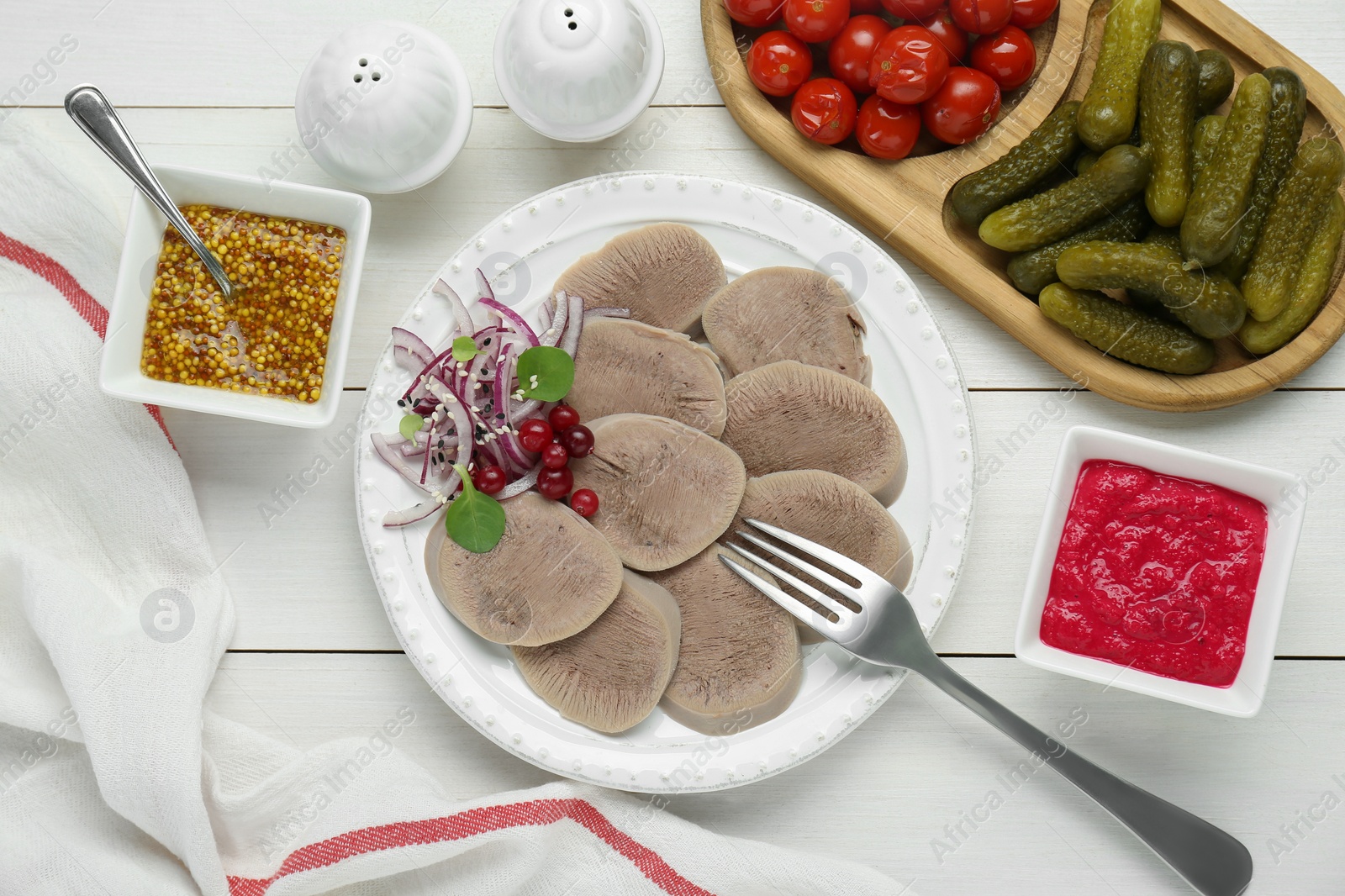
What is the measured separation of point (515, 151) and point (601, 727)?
1618 millimetres

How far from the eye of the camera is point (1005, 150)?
249cm

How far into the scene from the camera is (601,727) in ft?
7.66

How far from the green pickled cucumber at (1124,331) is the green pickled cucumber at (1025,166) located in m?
0.27

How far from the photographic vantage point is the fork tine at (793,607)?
2.24 meters

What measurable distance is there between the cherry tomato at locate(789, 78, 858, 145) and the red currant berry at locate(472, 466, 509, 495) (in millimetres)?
1228

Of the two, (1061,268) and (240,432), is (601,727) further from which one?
(1061,268)

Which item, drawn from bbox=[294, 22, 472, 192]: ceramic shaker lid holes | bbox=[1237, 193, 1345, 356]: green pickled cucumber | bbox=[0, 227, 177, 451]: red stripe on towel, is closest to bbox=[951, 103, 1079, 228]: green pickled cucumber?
bbox=[1237, 193, 1345, 356]: green pickled cucumber

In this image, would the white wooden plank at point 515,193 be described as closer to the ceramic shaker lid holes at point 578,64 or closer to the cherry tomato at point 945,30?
the ceramic shaker lid holes at point 578,64

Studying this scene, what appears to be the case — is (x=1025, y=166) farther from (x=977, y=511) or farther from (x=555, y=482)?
(x=555, y=482)

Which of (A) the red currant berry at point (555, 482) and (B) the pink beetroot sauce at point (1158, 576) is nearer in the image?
(B) the pink beetroot sauce at point (1158, 576)

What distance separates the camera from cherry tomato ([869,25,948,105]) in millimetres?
2322

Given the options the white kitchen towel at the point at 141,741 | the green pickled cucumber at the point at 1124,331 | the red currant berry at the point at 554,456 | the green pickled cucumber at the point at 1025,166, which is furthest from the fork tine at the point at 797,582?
the green pickled cucumber at the point at 1025,166

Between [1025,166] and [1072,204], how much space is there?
16cm

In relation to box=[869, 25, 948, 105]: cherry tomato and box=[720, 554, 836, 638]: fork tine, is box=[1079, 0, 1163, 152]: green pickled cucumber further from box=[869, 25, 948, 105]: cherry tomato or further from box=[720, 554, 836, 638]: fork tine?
box=[720, 554, 836, 638]: fork tine
